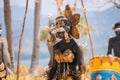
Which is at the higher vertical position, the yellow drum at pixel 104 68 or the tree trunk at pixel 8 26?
the tree trunk at pixel 8 26

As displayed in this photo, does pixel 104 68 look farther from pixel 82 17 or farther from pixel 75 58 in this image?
pixel 82 17

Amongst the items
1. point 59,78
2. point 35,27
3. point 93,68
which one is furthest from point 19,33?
point 93,68

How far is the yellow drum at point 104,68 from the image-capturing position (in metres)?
4.36

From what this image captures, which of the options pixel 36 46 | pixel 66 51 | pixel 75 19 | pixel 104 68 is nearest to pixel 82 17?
pixel 75 19

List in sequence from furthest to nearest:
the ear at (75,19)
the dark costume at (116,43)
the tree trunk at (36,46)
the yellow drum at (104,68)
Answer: the tree trunk at (36,46), the ear at (75,19), the dark costume at (116,43), the yellow drum at (104,68)

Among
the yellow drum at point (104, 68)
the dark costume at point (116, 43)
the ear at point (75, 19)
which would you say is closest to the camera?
the yellow drum at point (104, 68)

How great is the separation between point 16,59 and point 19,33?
0.99 feet

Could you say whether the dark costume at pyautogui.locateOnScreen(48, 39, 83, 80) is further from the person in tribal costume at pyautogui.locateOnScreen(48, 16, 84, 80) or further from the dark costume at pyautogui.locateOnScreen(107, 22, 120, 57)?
the dark costume at pyautogui.locateOnScreen(107, 22, 120, 57)

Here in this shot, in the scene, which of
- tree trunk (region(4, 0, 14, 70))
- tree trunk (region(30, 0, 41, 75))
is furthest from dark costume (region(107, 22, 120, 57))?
tree trunk (region(4, 0, 14, 70))

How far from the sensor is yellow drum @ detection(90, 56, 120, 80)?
4.36 m

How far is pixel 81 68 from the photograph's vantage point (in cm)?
483

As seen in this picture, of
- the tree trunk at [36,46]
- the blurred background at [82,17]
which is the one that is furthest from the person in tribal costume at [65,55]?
the tree trunk at [36,46]

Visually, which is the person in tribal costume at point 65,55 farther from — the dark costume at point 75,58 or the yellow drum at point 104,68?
the yellow drum at point 104,68

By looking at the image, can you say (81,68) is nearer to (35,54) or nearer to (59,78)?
(59,78)
